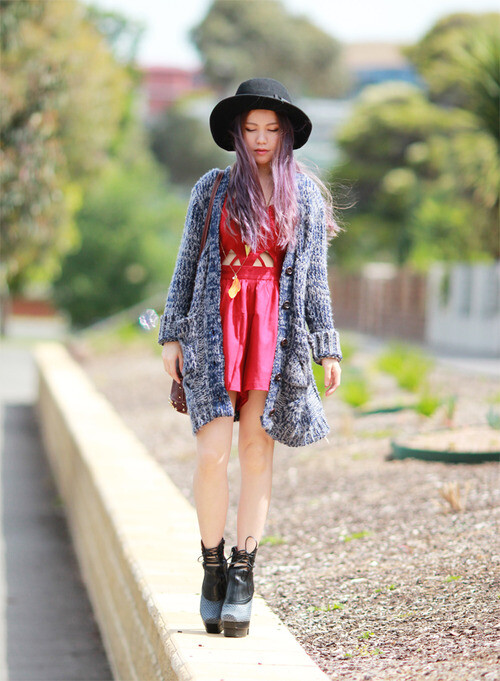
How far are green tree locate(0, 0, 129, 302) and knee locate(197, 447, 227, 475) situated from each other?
1972 cm

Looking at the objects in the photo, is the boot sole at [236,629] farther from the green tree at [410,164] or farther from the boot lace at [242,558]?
the green tree at [410,164]

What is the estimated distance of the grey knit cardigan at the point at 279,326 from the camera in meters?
3.34

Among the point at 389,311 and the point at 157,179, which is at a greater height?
the point at 157,179

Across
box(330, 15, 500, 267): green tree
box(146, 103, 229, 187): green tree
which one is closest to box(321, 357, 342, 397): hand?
box(330, 15, 500, 267): green tree

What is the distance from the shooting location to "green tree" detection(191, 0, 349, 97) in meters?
56.2

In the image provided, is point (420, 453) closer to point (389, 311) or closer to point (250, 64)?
point (389, 311)

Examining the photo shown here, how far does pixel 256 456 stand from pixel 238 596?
0.42 m

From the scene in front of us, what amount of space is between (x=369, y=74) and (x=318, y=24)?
111 ft

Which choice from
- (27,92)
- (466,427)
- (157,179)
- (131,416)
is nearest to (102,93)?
(27,92)

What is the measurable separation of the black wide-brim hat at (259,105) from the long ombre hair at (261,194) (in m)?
0.03

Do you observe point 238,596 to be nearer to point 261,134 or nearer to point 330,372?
point 330,372

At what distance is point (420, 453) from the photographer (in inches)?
245

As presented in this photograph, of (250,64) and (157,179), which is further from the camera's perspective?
(250,64)

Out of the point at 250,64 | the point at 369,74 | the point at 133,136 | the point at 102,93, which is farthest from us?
the point at 369,74
